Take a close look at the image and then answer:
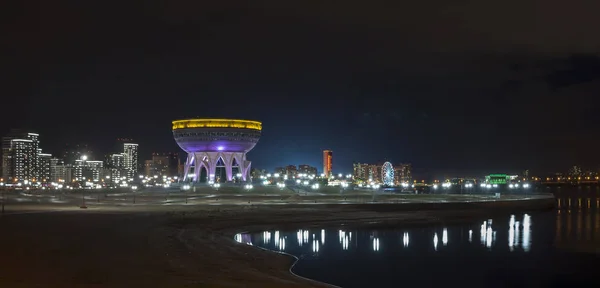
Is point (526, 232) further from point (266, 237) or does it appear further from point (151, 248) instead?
point (151, 248)

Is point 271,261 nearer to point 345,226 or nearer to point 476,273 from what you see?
point 476,273

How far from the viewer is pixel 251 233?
4106 centimetres

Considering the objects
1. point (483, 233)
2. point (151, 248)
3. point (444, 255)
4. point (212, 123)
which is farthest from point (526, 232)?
point (212, 123)

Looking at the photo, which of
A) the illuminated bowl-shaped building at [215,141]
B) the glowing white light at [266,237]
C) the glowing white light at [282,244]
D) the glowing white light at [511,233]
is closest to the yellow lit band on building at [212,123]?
the illuminated bowl-shaped building at [215,141]

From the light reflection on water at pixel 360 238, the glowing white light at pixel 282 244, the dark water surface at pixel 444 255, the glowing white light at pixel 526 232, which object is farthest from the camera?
the glowing white light at pixel 526 232

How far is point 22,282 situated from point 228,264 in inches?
353

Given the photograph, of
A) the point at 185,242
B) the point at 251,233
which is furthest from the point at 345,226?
the point at 185,242

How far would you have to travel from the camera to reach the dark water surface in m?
26.8

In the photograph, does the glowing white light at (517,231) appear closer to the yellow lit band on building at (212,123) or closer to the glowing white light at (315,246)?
the glowing white light at (315,246)

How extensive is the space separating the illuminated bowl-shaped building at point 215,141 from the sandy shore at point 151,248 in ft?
252

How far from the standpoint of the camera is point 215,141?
13100 centimetres

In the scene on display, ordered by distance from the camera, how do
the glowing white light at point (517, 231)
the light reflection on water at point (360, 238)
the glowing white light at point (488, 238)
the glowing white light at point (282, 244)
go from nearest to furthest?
the glowing white light at point (282, 244) → the light reflection on water at point (360, 238) → the glowing white light at point (488, 238) → the glowing white light at point (517, 231)

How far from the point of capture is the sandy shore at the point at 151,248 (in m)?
19.9

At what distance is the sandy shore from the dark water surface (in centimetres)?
275
